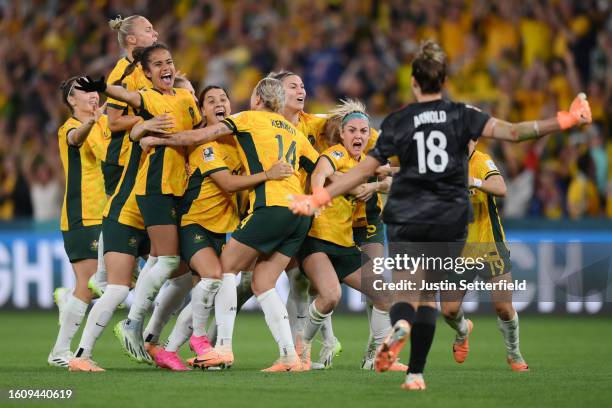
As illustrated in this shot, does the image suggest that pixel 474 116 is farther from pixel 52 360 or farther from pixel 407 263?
pixel 52 360

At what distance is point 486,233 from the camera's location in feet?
30.5

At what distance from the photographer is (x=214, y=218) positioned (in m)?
9.16

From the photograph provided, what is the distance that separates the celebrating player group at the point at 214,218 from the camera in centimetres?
884

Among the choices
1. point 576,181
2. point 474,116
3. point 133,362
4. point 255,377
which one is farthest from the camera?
point 576,181

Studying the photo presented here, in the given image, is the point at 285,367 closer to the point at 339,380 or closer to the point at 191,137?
the point at 339,380

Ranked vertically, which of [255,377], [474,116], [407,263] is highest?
[474,116]

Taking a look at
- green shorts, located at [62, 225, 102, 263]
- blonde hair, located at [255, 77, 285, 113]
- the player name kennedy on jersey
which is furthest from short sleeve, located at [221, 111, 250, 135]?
the player name kennedy on jersey

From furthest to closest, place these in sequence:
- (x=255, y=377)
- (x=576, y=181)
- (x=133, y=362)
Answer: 1. (x=576, y=181)
2. (x=133, y=362)
3. (x=255, y=377)

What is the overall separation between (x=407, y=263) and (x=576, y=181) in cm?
892

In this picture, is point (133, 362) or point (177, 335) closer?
point (177, 335)

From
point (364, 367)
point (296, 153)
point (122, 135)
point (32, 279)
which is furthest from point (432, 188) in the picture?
point (32, 279)

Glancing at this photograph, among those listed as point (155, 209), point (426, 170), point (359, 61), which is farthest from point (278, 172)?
point (359, 61)

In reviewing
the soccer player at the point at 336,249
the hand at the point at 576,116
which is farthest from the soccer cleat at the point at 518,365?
the hand at the point at 576,116

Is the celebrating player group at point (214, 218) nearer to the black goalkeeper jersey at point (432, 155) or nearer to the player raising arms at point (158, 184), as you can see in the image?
the player raising arms at point (158, 184)
